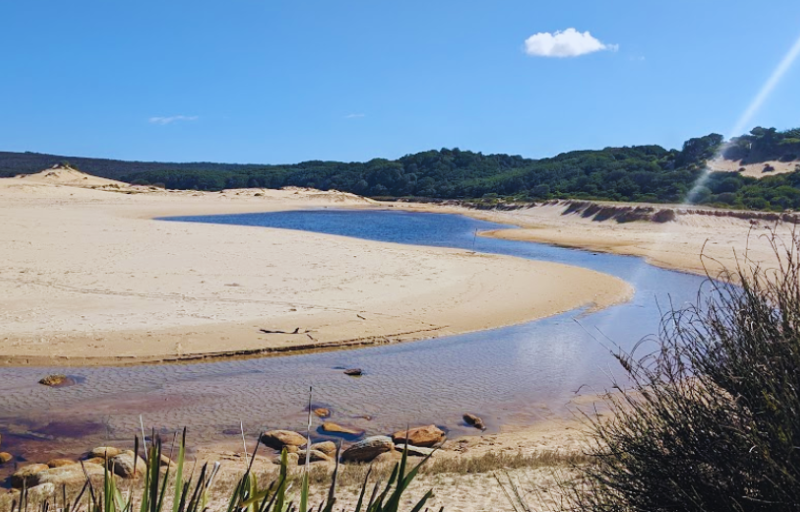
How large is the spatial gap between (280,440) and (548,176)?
76989mm

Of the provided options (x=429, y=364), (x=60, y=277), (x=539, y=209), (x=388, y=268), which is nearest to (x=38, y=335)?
(x=60, y=277)

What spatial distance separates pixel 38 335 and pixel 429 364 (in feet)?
21.2

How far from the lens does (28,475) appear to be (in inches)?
248

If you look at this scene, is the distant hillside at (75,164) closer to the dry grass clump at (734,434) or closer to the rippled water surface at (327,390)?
the rippled water surface at (327,390)

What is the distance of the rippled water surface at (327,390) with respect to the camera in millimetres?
8656

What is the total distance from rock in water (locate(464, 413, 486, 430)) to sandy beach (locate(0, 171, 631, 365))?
4192 mm

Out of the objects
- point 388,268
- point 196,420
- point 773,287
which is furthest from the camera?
point 388,268

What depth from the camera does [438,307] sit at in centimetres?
1622

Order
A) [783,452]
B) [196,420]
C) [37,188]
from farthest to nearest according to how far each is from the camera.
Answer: [37,188] < [196,420] < [783,452]

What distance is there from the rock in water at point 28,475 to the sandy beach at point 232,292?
176 inches

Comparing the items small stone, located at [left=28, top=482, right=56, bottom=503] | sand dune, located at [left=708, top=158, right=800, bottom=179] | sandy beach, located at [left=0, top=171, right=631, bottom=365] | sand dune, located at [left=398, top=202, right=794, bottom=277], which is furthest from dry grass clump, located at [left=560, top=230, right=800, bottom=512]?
sand dune, located at [left=708, top=158, right=800, bottom=179]

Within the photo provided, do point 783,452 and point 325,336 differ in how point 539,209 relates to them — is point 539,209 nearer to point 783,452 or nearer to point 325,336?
point 325,336

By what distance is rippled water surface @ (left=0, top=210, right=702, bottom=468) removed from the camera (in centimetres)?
866

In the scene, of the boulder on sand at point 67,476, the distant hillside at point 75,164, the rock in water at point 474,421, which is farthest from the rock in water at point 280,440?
the distant hillside at point 75,164
